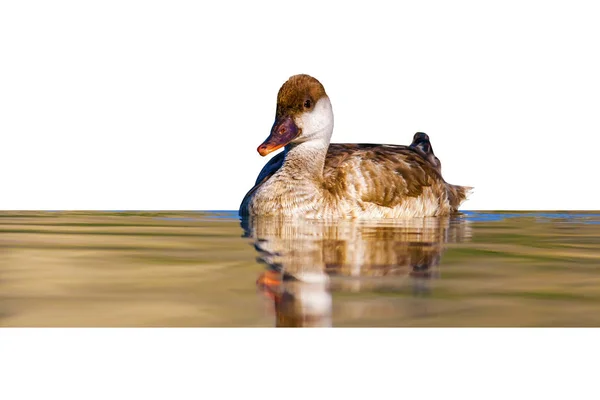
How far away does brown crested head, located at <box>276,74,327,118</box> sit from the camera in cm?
1081

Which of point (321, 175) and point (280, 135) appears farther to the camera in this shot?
point (321, 175)

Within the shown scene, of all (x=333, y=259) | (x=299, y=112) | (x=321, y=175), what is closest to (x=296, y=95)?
(x=299, y=112)

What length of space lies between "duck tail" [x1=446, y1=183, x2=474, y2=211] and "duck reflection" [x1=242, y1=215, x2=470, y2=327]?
320 cm

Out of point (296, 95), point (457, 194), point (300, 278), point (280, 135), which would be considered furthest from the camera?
point (457, 194)

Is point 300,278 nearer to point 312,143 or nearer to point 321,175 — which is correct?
point 321,175

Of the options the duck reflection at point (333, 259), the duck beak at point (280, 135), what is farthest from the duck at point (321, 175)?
the duck reflection at point (333, 259)

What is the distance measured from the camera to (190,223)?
1131 centimetres

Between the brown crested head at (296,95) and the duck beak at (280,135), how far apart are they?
0.12 m

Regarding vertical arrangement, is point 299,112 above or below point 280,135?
above

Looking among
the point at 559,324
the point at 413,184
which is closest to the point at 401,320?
the point at 559,324

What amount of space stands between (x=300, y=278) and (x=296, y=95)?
5.93m

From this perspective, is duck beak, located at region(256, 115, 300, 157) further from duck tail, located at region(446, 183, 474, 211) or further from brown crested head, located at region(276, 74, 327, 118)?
duck tail, located at region(446, 183, 474, 211)

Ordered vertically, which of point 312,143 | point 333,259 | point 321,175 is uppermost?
point 312,143

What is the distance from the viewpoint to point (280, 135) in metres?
10.6
